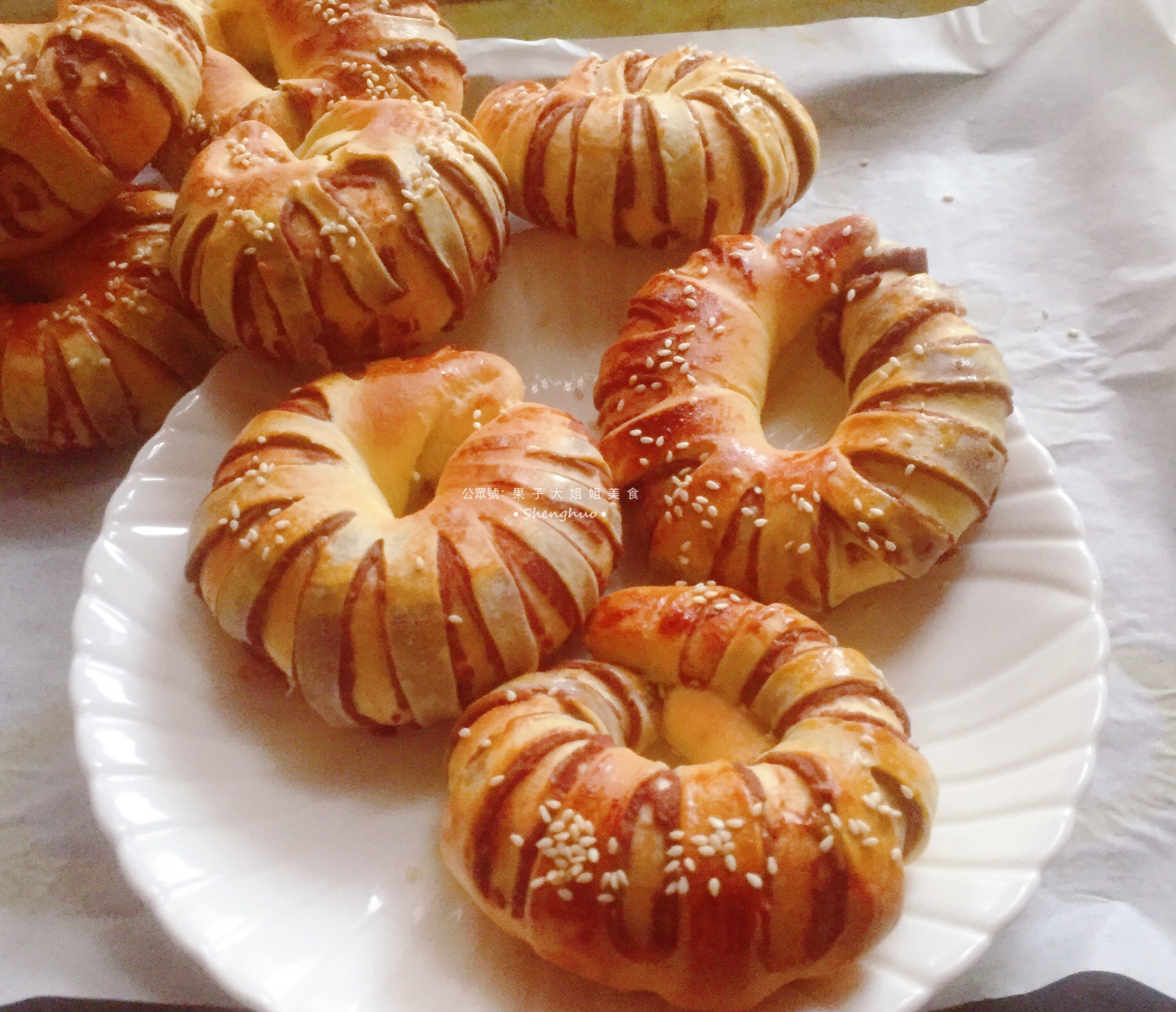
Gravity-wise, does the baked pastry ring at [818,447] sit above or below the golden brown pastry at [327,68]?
→ below

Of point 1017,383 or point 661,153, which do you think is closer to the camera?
point 661,153

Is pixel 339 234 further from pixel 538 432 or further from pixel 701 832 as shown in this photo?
pixel 701 832

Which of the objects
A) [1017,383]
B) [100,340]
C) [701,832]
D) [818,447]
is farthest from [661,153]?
[701,832]

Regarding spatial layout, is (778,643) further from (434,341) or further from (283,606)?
(434,341)

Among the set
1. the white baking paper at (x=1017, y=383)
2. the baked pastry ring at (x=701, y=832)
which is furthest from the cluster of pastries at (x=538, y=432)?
the white baking paper at (x=1017, y=383)

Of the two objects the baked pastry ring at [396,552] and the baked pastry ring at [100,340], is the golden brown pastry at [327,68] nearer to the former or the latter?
the baked pastry ring at [100,340]

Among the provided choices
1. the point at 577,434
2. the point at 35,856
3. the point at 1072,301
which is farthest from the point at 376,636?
the point at 1072,301

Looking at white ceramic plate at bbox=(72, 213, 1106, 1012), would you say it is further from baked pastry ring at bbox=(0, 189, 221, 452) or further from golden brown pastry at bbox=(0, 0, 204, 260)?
golden brown pastry at bbox=(0, 0, 204, 260)
